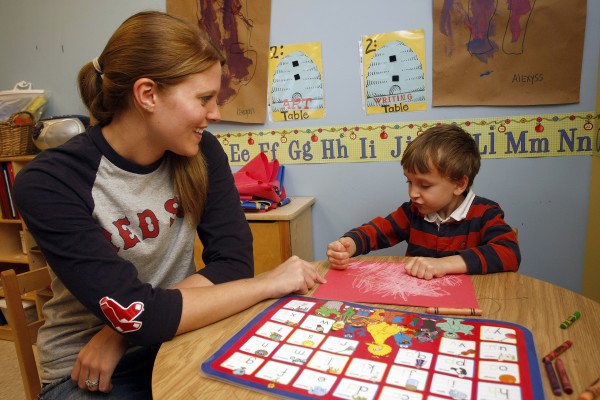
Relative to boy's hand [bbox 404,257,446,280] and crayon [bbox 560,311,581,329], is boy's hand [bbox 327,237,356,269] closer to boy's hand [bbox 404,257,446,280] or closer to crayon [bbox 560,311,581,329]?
boy's hand [bbox 404,257,446,280]

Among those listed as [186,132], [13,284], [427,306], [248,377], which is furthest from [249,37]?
[248,377]

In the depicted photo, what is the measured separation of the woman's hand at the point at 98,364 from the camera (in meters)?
0.83

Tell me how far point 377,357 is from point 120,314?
0.45 metres

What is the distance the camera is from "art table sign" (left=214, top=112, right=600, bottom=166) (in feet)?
6.01

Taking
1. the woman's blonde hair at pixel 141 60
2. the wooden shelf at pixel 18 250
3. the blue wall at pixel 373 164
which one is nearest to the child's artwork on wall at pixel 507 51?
the blue wall at pixel 373 164

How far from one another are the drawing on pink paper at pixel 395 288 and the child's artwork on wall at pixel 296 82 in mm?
1214

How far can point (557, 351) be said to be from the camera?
2.21 feet

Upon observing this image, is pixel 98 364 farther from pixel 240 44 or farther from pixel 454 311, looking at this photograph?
pixel 240 44

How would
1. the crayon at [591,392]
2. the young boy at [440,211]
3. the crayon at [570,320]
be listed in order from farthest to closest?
the young boy at [440,211] < the crayon at [570,320] < the crayon at [591,392]

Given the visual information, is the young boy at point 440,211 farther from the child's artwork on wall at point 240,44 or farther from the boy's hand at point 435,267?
the child's artwork on wall at point 240,44

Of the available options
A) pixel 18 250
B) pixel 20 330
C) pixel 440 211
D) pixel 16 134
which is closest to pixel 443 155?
pixel 440 211

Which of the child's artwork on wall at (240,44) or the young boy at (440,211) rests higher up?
the child's artwork on wall at (240,44)

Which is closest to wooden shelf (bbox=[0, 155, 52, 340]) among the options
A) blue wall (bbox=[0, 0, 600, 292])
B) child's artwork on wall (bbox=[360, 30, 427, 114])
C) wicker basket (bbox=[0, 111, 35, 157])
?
wicker basket (bbox=[0, 111, 35, 157])

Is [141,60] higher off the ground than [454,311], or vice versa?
[141,60]
